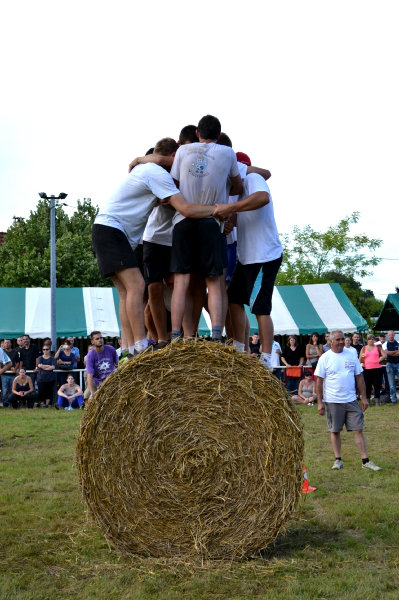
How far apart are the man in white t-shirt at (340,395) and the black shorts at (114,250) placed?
492 centimetres

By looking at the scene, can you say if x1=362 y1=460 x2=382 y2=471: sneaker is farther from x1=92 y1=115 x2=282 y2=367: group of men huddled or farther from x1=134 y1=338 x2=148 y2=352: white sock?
x1=134 y1=338 x2=148 y2=352: white sock

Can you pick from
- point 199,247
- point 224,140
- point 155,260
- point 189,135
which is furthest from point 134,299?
point 224,140

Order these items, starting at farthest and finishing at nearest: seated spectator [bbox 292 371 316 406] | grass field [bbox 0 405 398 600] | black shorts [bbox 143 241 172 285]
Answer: seated spectator [bbox 292 371 316 406]
black shorts [bbox 143 241 172 285]
grass field [bbox 0 405 398 600]

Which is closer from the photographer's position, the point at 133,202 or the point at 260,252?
the point at 133,202

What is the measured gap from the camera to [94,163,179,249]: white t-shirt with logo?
6.50 m

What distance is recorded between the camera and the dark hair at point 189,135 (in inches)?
268

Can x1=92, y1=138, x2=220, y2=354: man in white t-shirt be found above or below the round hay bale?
above

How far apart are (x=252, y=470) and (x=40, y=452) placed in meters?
6.13

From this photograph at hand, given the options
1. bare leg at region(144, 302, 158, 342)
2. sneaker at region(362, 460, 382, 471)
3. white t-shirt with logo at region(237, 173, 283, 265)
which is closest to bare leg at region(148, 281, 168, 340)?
bare leg at region(144, 302, 158, 342)

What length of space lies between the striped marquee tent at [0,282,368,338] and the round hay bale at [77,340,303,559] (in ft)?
49.9

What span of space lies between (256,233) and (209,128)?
1110 millimetres

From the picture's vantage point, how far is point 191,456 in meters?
6.28

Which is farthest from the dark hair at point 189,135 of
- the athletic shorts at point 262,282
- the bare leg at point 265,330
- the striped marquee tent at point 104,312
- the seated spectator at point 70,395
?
the striped marquee tent at point 104,312

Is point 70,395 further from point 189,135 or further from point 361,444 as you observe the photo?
point 189,135
